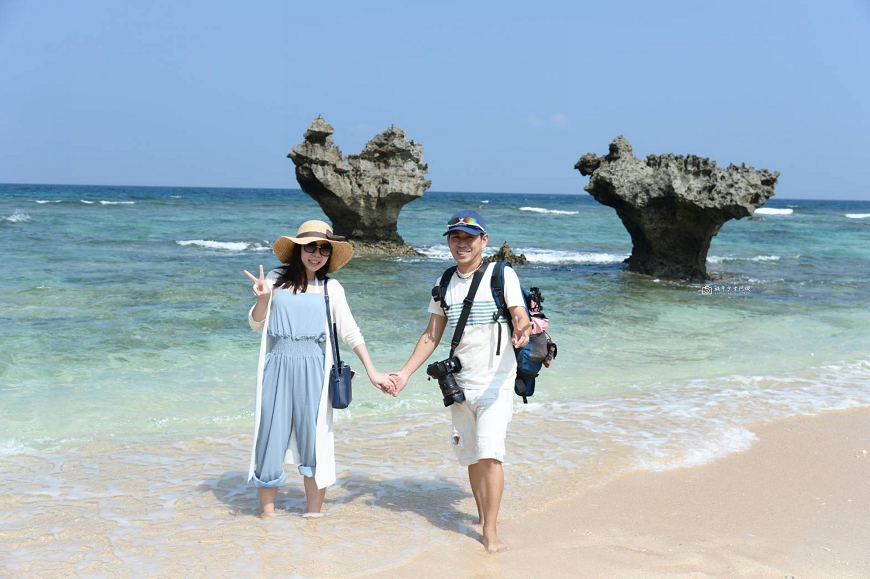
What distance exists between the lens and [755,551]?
164 inches

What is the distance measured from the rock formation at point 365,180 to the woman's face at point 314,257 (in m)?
17.3

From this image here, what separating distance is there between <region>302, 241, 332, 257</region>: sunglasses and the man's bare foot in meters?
1.74

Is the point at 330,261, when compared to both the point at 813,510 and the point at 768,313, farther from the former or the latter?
the point at 768,313

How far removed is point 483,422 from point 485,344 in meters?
0.40

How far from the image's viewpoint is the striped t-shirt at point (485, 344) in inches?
158

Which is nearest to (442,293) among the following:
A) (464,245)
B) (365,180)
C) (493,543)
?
(464,245)

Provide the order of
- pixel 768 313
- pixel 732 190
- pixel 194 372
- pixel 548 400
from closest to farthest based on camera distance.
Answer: pixel 548 400
pixel 194 372
pixel 768 313
pixel 732 190

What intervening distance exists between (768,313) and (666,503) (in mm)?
10017

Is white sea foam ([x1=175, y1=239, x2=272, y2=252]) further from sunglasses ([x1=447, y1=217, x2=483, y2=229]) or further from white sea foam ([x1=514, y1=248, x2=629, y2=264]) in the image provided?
sunglasses ([x1=447, y1=217, x2=483, y2=229])

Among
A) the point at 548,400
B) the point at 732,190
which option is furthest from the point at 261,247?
the point at 548,400

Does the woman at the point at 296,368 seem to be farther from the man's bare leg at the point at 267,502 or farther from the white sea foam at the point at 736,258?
the white sea foam at the point at 736,258

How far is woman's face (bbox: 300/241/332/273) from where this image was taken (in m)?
4.18

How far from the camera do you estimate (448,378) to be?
157 inches

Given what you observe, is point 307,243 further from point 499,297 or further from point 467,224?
point 499,297
